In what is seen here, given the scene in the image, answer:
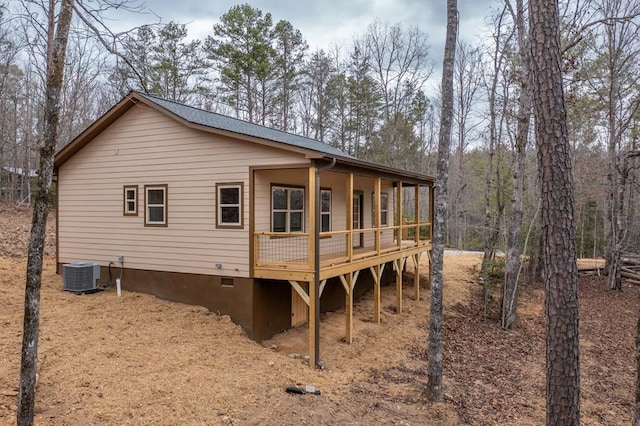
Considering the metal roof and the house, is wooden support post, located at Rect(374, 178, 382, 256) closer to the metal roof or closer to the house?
the house

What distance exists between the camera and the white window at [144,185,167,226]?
400 inches

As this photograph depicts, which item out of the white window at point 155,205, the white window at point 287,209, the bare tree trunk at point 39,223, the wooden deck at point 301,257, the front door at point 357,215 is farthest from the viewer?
the front door at point 357,215

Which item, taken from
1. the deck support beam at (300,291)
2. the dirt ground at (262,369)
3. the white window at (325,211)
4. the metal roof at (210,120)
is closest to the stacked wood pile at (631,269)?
the dirt ground at (262,369)

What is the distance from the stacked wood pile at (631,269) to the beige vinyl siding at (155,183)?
58.8 feet

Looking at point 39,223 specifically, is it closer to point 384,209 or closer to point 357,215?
point 357,215

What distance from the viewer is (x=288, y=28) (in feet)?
82.2

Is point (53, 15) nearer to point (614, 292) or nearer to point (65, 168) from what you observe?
point (65, 168)

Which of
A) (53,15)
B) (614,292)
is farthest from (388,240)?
(53,15)

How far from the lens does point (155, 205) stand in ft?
33.9

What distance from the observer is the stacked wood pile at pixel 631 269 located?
18.4 meters

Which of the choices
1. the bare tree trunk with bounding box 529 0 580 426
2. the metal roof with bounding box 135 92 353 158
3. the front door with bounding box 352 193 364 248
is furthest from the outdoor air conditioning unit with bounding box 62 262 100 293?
the bare tree trunk with bounding box 529 0 580 426

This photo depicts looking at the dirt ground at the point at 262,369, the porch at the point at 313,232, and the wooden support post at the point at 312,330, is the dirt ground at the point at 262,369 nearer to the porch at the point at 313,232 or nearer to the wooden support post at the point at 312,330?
the wooden support post at the point at 312,330

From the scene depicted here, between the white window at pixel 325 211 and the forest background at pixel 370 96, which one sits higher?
the forest background at pixel 370 96

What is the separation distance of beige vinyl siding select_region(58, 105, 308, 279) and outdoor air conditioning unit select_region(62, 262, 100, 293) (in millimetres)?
579
